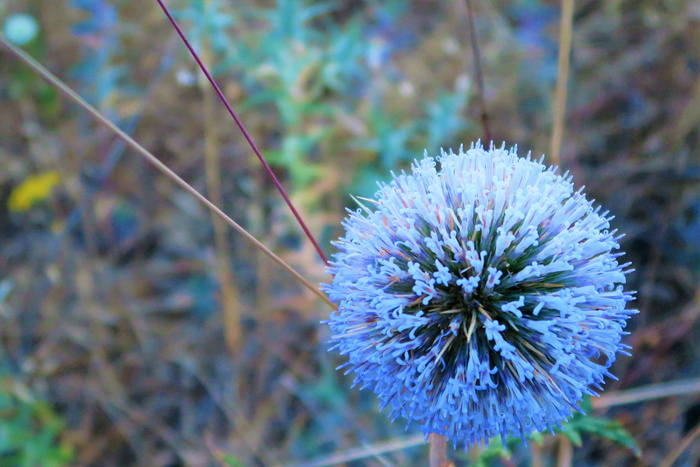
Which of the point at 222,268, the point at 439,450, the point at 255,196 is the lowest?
the point at 439,450

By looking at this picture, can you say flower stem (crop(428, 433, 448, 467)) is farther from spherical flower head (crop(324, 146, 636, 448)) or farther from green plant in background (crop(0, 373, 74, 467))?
green plant in background (crop(0, 373, 74, 467))

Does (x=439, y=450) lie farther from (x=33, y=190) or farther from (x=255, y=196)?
(x=33, y=190)

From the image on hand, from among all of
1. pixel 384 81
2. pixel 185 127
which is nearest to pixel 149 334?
pixel 185 127

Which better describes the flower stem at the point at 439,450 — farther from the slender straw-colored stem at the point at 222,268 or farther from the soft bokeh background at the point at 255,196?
the slender straw-colored stem at the point at 222,268

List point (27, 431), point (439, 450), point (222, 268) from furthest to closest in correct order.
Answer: point (222, 268) < point (27, 431) < point (439, 450)

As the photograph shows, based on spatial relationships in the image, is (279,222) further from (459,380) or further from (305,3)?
(459,380)

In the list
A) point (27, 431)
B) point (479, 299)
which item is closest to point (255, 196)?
point (27, 431)

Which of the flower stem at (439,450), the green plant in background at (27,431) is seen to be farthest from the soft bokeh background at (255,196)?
the flower stem at (439,450)
